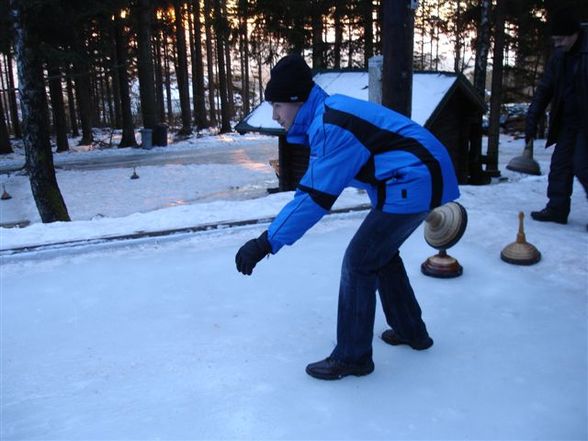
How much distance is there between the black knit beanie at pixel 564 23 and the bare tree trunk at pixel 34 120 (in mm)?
9187

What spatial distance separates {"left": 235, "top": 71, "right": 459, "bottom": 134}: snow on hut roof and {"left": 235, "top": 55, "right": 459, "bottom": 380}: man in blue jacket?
798 centimetres

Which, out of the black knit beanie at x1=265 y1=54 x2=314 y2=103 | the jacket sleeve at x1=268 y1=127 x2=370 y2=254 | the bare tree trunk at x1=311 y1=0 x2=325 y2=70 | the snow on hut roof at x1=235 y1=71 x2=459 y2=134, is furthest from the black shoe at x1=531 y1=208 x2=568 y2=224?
the bare tree trunk at x1=311 y1=0 x2=325 y2=70

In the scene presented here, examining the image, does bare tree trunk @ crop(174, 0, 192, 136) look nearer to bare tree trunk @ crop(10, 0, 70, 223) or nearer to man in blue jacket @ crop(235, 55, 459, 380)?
bare tree trunk @ crop(10, 0, 70, 223)

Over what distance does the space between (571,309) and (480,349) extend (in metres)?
0.85

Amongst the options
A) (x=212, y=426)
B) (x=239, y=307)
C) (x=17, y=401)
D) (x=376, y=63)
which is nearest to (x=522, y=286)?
(x=239, y=307)

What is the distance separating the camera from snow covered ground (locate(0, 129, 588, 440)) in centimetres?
235

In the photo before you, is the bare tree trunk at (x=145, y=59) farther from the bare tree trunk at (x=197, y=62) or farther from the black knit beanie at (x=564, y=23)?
the black knit beanie at (x=564, y=23)

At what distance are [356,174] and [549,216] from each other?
3550 millimetres

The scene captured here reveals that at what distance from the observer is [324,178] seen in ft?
A: 7.18

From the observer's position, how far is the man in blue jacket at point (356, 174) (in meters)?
2.20

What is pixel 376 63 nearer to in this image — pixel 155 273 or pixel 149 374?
pixel 155 273

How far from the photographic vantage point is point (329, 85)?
11664 mm

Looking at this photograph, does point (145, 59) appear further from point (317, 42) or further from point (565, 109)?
point (565, 109)

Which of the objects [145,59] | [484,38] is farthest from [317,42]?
[484,38]
